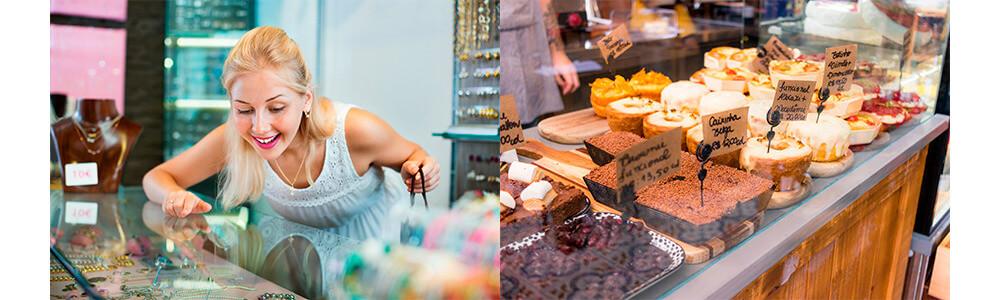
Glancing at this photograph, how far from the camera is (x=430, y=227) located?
1896mm

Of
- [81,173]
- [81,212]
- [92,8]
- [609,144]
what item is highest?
[92,8]

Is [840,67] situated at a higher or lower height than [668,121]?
higher

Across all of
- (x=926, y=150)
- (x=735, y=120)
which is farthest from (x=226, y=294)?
(x=926, y=150)

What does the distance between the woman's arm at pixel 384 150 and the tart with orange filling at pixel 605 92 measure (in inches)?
15.5

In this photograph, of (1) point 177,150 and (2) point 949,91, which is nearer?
(2) point 949,91

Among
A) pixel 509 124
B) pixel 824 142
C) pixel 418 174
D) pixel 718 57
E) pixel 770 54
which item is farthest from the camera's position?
pixel 770 54

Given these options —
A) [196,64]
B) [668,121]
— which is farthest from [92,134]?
[668,121]

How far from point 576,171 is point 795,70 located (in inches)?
39.7

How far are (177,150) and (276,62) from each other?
93 centimetres

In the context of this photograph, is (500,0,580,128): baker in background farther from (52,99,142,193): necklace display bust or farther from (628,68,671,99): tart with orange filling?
(52,99,142,193): necklace display bust

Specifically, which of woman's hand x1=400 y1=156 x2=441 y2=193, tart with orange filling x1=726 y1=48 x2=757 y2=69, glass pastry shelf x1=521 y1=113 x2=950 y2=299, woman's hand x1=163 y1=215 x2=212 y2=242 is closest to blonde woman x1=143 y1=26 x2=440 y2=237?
woman's hand x1=400 y1=156 x2=441 y2=193

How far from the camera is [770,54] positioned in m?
2.76

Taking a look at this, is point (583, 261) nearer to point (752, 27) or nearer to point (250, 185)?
point (250, 185)

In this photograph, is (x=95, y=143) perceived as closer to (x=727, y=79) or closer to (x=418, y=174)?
(x=418, y=174)
